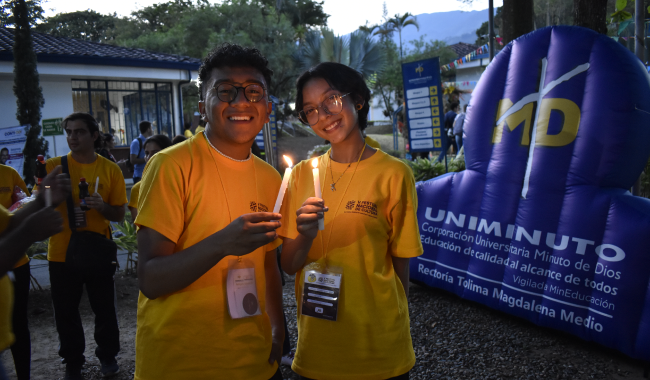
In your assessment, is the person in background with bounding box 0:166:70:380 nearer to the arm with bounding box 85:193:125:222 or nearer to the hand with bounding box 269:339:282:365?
the hand with bounding box 269:339:282:365

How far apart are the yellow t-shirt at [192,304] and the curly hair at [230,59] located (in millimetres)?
302

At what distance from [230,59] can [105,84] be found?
1656cm

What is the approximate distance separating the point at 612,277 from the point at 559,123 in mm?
1358

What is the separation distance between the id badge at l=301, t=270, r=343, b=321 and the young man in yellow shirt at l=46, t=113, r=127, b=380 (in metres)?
2.27

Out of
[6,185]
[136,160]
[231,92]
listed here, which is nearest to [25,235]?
[231,92]

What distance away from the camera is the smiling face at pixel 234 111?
5.57 feet

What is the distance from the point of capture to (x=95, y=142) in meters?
4.10

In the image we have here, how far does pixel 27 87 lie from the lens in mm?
12945

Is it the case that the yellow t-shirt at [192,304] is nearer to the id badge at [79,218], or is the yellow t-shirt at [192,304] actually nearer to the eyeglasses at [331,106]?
the eyeglasses at [331,106]

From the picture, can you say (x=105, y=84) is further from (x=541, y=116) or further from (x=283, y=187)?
(x=283, y=187)

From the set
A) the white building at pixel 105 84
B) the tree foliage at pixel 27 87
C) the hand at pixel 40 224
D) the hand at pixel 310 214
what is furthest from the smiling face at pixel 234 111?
the white building at pixel 105 84

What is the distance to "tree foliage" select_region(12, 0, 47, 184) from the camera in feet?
41.2

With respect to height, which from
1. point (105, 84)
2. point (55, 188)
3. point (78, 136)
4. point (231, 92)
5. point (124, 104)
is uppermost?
point (105, 84)

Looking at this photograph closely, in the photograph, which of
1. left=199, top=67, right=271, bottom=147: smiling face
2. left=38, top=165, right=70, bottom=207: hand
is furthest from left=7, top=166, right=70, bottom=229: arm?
left=199, top=67, right=271, bottom=147: smiling face
